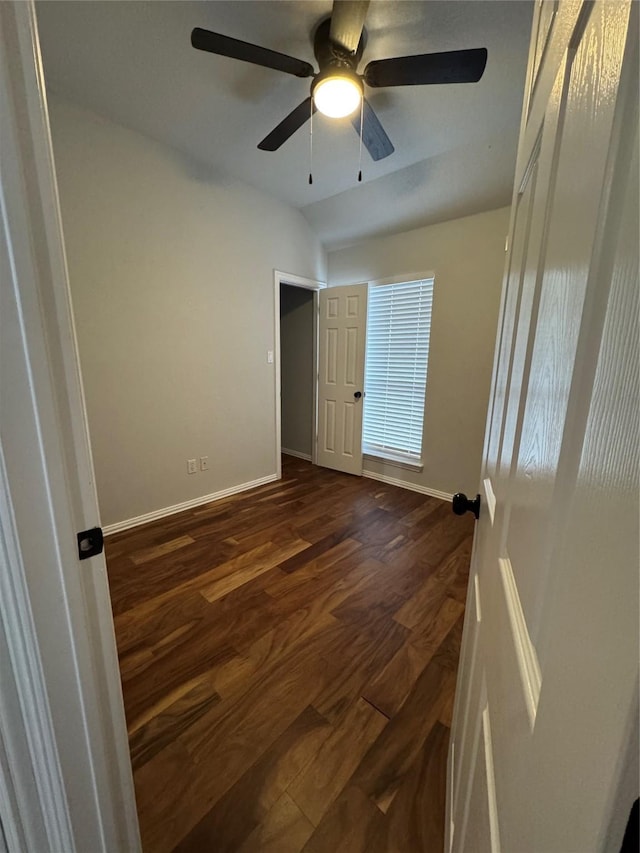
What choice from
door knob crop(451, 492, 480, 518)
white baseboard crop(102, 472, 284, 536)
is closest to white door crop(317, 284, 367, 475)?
white baseboard crop(102, 472, 284, 536)

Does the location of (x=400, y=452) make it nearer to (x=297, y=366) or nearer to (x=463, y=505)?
(x=297, y=366)

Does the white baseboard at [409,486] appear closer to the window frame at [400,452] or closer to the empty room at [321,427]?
the empty room at [321,427]

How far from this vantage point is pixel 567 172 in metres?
0.37

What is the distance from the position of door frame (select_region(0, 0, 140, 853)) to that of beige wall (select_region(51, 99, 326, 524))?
6.68ft

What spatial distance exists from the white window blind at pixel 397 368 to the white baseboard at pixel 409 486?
24cm

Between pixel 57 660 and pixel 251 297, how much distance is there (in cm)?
296

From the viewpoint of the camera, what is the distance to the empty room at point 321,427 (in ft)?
0.95

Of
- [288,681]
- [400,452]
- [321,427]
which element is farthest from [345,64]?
[321,427]

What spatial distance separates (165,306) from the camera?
2.54 m

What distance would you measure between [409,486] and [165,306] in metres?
2.72

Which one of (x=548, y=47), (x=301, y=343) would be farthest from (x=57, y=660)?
(x=301, y=343)

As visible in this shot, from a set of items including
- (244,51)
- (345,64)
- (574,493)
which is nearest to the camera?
(574,493)

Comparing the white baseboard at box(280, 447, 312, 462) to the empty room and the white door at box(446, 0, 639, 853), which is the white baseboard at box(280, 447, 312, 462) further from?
the white door at box(446, 0, 639, 853)

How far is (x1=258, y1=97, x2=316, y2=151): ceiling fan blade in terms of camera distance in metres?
1.67
